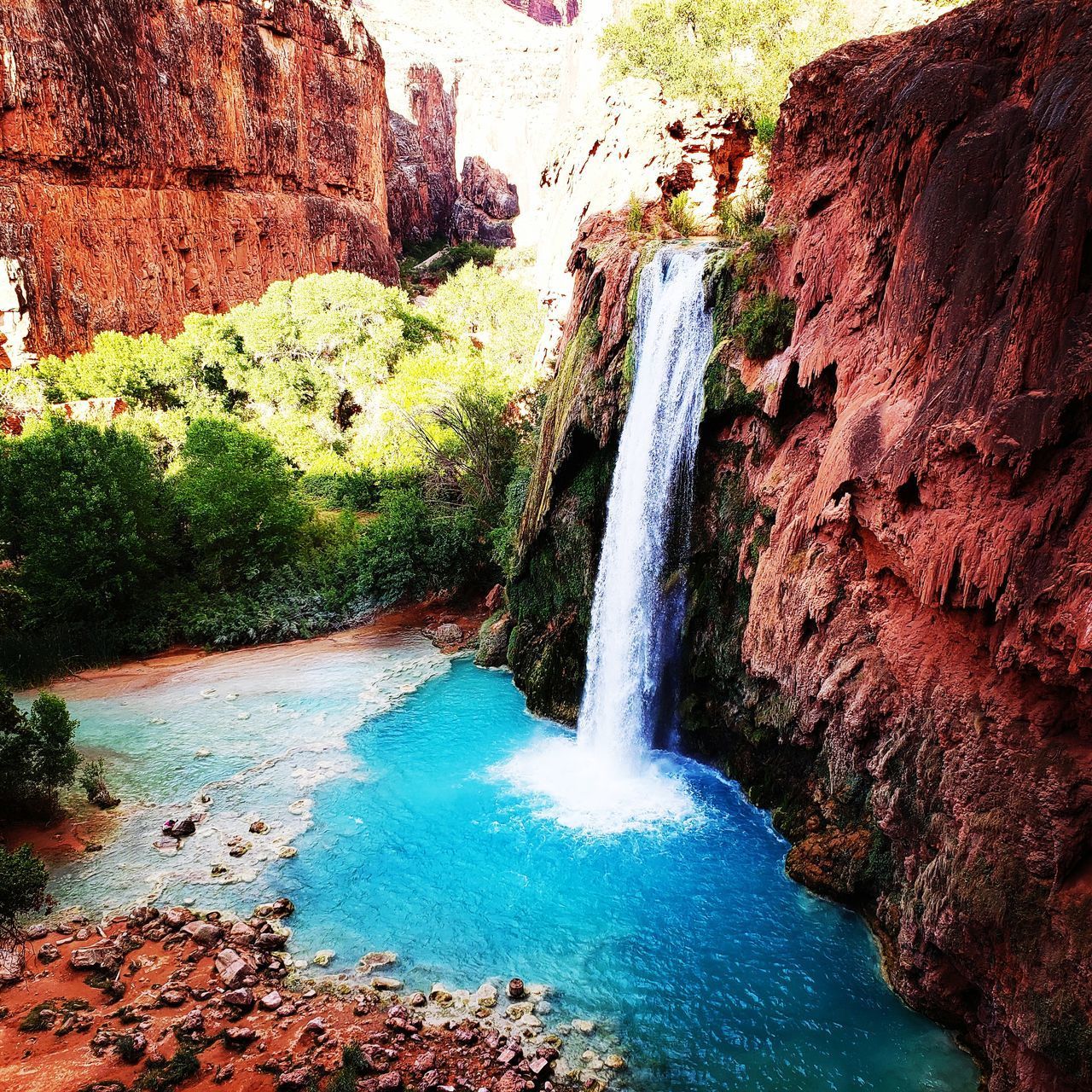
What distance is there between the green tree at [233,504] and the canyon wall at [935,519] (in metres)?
13.1

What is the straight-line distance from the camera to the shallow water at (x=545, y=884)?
689 cm

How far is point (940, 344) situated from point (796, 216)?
4350 millimetres

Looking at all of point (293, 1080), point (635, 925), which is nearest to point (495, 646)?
point (635, 925)

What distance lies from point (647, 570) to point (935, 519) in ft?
19.3

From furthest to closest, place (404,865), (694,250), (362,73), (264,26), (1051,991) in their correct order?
(362,73) → (264,26) → (694,250) → (404,865) → (1051,991)

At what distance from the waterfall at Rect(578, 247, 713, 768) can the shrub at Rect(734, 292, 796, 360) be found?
33.8 inches

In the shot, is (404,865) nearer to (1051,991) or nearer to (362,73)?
(1051,991)

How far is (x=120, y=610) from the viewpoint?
17.4 metres

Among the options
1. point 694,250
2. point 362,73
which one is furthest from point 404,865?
point 362,73

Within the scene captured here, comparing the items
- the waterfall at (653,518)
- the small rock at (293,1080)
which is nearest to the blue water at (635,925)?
the waterfall at (653,518)

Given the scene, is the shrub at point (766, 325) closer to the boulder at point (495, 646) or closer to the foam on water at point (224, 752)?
the boulder at point (495, 646)

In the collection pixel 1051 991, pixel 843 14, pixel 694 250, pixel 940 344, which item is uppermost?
pixel 843 14

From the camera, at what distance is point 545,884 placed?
9070mm

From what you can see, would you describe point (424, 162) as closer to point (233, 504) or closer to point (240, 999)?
point (233, 504)
